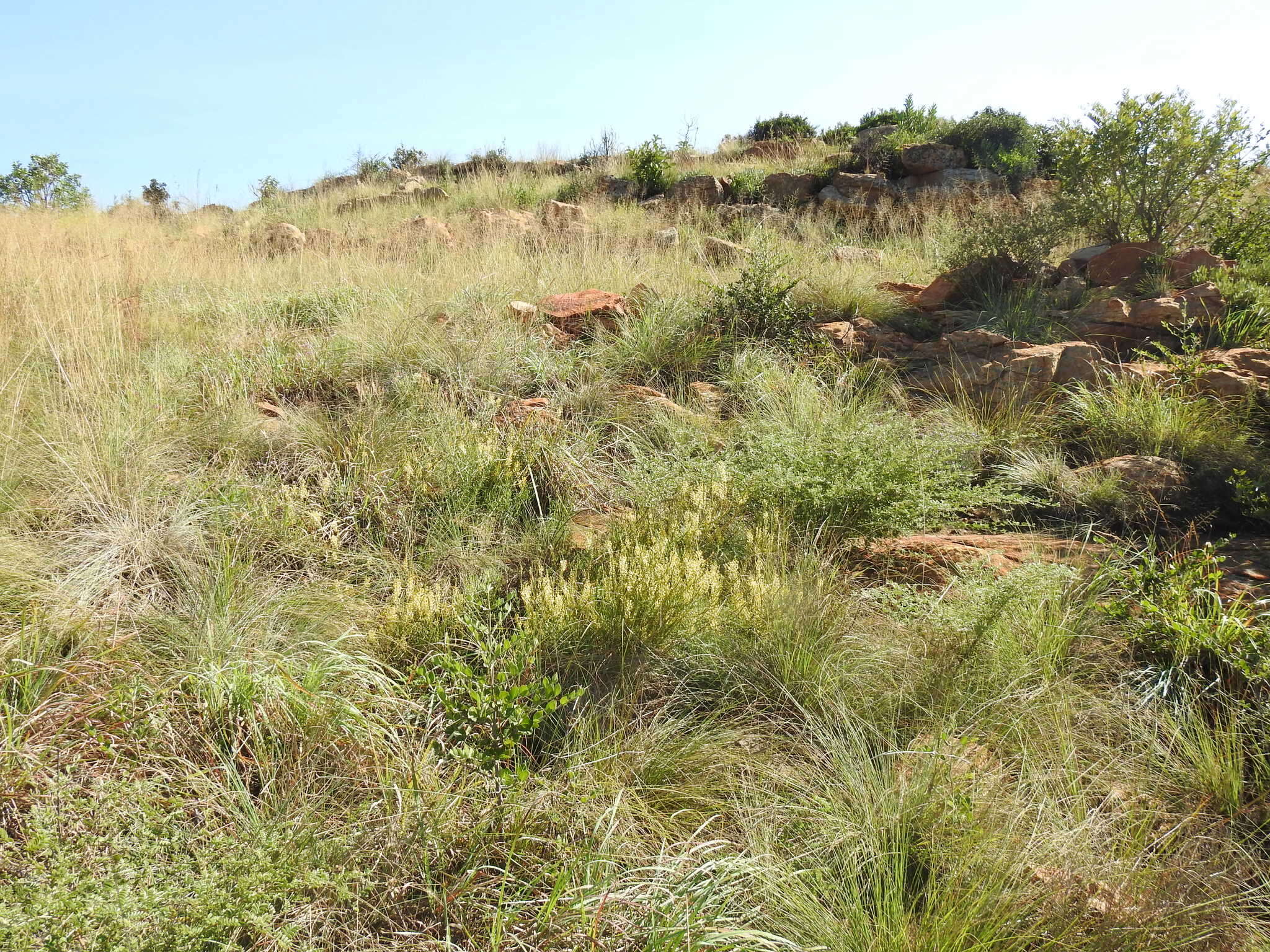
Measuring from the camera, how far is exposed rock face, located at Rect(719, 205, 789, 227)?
36.9 feet

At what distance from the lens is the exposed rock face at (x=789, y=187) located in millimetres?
12797

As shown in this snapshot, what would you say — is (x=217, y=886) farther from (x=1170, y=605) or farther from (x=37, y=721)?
(x=1170, y=605)

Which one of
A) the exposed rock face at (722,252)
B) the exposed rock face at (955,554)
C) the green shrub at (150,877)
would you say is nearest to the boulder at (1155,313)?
the exposed rock face at (955,554)

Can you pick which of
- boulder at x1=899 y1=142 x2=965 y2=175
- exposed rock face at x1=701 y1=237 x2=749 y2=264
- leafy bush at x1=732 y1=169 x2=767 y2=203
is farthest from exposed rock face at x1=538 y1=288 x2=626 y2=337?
boulder at x1=899 y1=142 x2=965 y2=175

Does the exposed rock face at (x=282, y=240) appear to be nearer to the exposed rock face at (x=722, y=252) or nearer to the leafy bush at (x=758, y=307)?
the exposed rock face at (x=722, y=252)

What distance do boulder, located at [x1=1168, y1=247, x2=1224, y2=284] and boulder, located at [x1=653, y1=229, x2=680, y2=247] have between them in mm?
5461

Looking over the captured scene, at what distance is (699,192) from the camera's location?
42.5 ft

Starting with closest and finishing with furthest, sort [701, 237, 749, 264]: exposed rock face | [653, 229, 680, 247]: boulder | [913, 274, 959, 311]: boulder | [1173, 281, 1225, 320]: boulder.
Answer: [1173, 281, 1225, 320]: boulder
[913, 274, 959, 311]: boulder
[701, 237, 749, 264]: exposed rock face
[653, 229, 680, 247]: boulder

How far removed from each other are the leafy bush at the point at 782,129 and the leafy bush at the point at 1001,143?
3.92 meters

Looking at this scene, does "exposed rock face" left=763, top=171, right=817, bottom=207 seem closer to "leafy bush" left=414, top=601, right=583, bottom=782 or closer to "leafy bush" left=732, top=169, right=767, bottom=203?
"leafy bush" left=732, top=169, right=767, bottom=203

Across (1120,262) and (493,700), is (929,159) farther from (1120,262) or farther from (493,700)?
(493,700)

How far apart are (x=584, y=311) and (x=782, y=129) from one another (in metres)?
13.6

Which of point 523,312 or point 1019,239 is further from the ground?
point 1019,239

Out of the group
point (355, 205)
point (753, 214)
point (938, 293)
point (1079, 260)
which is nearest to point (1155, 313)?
point (1079, 260)
